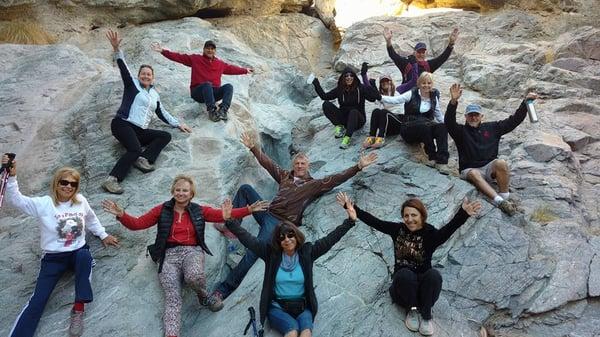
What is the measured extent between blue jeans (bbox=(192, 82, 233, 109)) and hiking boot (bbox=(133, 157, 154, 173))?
79.6 inches

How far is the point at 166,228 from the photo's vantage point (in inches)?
258

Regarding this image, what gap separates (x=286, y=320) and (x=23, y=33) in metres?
12.4

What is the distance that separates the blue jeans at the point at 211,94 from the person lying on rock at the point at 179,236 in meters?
3.77

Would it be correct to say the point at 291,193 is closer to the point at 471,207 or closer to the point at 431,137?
the point at 431,137

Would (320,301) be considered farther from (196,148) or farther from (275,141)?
(275,141)

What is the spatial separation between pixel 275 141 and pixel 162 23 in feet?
22.2

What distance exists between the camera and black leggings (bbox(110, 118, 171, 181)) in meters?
8.42

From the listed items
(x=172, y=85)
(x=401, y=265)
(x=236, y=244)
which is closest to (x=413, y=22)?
(x=172, y=85)

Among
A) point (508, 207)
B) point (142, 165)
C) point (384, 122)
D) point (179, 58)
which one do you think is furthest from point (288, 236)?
point (179, 58)

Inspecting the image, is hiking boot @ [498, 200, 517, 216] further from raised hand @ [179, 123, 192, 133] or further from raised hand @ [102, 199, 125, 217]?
raised hand @ [179, 123, 192, 133]

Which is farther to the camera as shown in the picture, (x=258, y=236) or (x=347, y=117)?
(x=347, y=117)

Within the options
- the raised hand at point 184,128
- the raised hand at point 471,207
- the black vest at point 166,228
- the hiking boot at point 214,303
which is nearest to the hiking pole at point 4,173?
the black vest at point 166,228

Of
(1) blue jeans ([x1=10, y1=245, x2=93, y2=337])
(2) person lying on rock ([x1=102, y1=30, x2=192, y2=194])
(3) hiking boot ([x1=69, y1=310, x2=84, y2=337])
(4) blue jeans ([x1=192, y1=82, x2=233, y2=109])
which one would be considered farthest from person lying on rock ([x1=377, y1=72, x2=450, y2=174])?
(3) hiking boot ([x1=69, y1=310, x2=84, y2=337])

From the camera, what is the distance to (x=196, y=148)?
9461 millimetres
